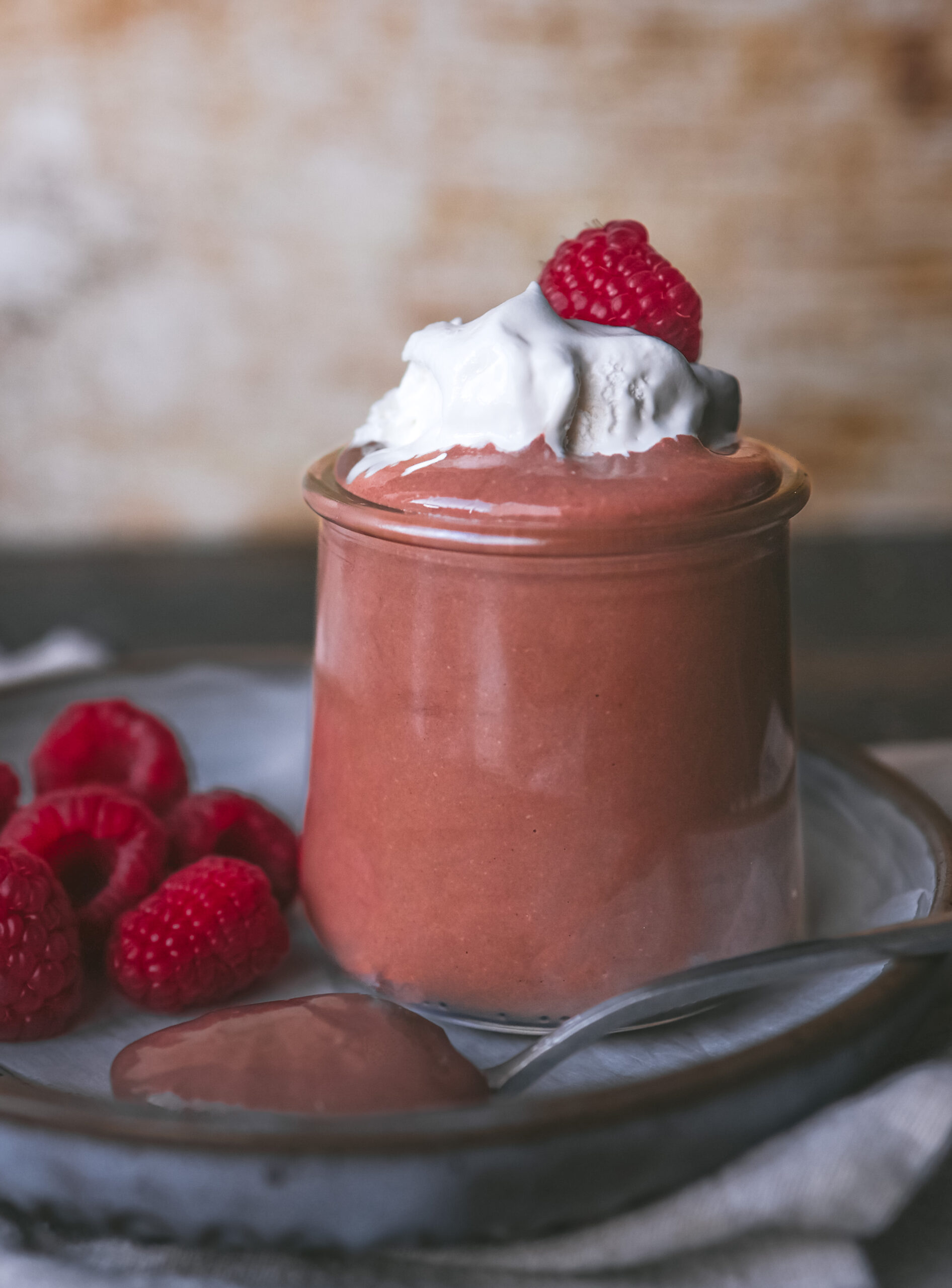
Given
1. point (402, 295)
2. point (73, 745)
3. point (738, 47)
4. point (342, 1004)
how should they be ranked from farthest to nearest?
point (402, 295) → point (738, 47) → point (73, 745) → point (342, 1004)

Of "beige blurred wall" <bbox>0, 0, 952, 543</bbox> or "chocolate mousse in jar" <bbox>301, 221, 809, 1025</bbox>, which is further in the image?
"beige blurred wall" <bbox>0, 0, 952, 543</bbox>

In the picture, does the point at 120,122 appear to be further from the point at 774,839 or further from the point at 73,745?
the point at 774,839

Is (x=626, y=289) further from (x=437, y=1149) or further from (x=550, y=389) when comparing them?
(x=437, y=1149)

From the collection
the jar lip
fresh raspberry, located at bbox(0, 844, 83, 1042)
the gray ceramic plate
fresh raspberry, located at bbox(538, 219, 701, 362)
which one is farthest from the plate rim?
fresh raspberry, located at bbox(538, 219, 701, 362)

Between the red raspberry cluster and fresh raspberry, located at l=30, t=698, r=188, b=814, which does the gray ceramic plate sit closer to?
the red raspberry cluster

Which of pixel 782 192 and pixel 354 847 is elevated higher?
pixel 782 192

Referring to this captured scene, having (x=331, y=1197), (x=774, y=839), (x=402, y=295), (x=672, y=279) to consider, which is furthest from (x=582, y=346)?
(x=402, y=295)

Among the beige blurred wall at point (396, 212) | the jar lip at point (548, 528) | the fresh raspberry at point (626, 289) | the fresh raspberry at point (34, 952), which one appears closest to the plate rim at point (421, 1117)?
the fresh raspberry at point (34, 952)
